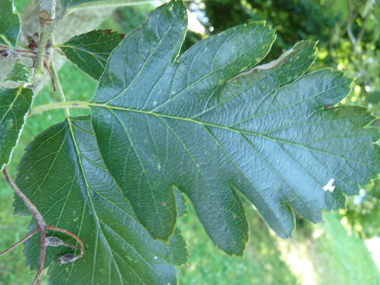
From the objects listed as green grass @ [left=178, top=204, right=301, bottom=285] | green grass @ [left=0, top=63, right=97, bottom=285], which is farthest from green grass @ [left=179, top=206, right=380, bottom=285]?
green grass @ [left=0, top=63, right=97, bottom=285]

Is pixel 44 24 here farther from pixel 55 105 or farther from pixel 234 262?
pixel 234 262

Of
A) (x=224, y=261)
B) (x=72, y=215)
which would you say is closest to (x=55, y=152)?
(x=72, y=215)

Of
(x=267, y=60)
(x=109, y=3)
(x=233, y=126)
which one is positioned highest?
(x=109, y=3)

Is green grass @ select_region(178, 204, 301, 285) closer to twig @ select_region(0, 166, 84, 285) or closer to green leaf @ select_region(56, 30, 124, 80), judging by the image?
twig @ select_region(0, 166, 84, 285)

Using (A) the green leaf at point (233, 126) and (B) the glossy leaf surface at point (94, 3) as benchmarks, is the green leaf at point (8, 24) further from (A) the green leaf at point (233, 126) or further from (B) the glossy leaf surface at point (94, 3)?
(A) the green leaf at point (233, 126)

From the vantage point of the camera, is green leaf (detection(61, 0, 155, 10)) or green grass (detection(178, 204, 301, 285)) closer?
green leaf (detection(61, 0, 155, 10))

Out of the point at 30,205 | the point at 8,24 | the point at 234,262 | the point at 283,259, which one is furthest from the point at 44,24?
the point at 283,259

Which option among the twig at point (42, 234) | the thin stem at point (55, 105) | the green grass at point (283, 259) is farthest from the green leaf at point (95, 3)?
the green grass at point (283, 259)

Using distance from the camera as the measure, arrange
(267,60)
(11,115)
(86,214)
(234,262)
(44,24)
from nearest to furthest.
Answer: (11,115) < (44,24) < (86,214) < (267,60) < (234,262)
